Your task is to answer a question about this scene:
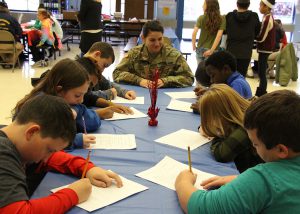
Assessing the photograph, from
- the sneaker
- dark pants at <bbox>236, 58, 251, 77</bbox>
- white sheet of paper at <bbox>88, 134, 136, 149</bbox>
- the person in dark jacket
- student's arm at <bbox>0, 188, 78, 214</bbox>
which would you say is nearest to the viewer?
student's arm at <bbox>0, 188, 78, 214</bbox>

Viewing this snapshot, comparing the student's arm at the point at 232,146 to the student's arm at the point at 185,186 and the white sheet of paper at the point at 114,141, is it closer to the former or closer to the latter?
the student's arm at the point at 185,186

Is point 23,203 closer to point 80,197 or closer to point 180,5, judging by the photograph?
point 80,197

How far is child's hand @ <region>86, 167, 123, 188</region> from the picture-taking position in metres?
1.37

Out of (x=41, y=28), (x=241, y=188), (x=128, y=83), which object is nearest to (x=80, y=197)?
(x=241, y=188)

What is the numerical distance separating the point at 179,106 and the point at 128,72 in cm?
86

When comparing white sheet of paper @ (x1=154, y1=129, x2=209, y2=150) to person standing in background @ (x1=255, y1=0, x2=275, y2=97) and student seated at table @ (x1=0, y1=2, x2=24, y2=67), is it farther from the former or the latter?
student seated at table @ (x1=0, y1=2, x2=24, y2=67)

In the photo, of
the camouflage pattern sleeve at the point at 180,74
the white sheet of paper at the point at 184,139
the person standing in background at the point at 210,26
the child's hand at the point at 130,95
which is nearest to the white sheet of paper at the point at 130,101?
the child's hand at the point at 130,95

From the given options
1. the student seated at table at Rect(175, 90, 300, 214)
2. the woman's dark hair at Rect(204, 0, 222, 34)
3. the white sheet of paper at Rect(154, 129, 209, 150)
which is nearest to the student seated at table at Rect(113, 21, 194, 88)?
the white sheet of paper at Rect(154, 129, 209, 150)

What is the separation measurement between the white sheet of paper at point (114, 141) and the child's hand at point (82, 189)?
508 mm

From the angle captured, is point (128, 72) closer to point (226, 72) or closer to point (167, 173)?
point (226, 72)

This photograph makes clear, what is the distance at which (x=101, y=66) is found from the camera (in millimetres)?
2582

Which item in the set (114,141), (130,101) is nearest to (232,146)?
(114,141)

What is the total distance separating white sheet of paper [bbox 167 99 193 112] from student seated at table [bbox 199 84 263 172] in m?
0.77

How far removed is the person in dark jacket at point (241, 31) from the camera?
453 cm
